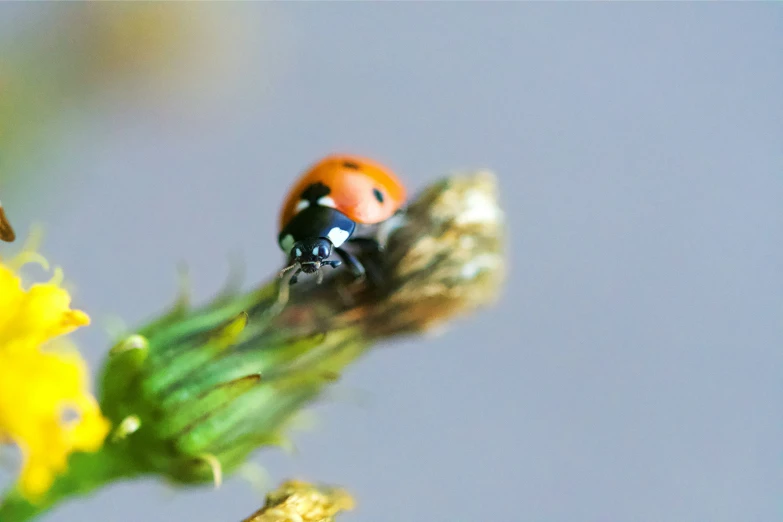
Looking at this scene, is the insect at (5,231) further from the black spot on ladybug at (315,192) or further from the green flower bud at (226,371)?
the black spot on ladybug at (315,192)

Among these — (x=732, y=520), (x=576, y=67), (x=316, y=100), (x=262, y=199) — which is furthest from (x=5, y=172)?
(x=732, y=520)

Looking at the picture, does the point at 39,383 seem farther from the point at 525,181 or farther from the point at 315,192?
the point at 525,181

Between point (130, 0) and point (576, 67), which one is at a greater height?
point (130, 0)

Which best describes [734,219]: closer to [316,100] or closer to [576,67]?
[576,67]

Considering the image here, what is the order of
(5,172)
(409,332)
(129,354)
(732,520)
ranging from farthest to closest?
(732,520), (5,172), (409,332), (129,354)

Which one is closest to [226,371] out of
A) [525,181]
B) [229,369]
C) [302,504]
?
[229,369]

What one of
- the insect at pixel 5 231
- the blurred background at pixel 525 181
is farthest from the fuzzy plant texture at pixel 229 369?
the blurred background at pixel 525 181

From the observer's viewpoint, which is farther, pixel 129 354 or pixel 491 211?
pixel 491 211
